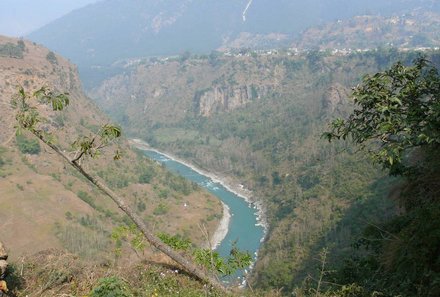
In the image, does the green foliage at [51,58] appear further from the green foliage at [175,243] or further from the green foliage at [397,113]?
the green foliage at [397,113]

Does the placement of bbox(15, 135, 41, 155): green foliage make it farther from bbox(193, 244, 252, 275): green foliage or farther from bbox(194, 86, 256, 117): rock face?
bbox(194, 86, 256, 117): rock face

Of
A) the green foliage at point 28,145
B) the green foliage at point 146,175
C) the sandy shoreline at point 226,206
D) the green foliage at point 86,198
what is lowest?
the sandy shoreline at point 226,206

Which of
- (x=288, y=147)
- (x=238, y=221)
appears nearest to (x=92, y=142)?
(x=238, y=221)

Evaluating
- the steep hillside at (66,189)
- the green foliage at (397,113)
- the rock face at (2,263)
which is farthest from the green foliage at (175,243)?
the steep hillside at (66,189)

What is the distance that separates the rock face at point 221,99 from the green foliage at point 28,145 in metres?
110

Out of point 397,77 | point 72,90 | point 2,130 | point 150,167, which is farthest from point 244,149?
point 397,77

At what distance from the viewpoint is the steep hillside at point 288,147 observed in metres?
56.0

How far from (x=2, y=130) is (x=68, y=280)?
70413 millimetres

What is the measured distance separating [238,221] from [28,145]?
3886 cm

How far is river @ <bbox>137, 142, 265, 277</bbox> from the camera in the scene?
237ft

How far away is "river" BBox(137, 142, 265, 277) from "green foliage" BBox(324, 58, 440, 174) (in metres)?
46.1

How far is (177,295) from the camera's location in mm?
9500

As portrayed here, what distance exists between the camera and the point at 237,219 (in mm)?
85188

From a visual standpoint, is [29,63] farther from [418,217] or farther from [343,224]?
[418,217]
